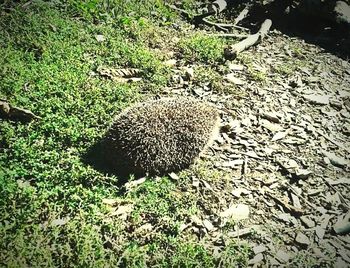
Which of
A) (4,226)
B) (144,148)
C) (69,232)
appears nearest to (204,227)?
(144,148)

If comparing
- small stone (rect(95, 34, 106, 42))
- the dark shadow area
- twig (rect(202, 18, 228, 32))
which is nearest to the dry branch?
the dark shadow area

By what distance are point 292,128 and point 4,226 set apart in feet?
16.2

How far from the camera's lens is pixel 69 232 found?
4008mm

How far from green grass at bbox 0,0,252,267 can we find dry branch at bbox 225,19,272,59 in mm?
1621

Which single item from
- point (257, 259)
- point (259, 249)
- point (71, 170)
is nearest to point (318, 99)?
point (259, 249)

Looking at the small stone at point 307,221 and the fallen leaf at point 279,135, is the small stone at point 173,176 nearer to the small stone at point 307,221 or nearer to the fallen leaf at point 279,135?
the small stone at point 307,221

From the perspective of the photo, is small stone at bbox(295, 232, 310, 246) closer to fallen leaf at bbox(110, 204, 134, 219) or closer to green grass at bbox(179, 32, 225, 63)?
fallen leaf at bbox(110, 204, 134, 219)

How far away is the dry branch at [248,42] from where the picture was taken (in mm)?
7758

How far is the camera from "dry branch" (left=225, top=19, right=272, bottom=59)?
776cm

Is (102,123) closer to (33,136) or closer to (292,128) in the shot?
(33,136)

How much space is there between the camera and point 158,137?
486 centimetres

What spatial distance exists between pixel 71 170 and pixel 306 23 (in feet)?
27.9

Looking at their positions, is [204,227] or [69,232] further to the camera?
[204,227]

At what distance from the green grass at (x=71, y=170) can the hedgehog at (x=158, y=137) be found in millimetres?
290
